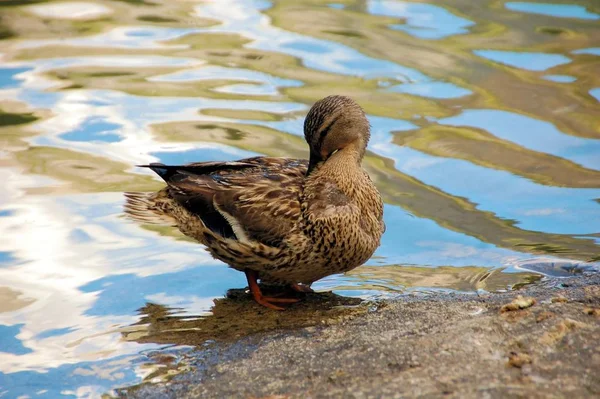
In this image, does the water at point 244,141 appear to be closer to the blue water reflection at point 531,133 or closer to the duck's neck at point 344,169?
the blue water reflection at point 531,133

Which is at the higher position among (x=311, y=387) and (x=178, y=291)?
(x=311, y=387)

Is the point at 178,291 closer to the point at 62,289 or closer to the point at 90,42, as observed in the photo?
the point at 62,289

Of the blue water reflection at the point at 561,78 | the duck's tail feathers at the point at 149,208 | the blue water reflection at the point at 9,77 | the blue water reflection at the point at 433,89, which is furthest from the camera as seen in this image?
the blue water reflection at the point at 561,78

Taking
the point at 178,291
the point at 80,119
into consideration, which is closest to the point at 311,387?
the point at 178,291

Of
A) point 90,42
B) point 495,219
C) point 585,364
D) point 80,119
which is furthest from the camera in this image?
point 90,42

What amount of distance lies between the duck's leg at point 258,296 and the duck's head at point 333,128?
826mm

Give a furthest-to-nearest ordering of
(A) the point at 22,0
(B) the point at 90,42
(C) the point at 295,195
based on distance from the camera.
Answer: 1. (A) the point at 22,0
2. (B) the point at 90,42
3. (C) the point at 295,195

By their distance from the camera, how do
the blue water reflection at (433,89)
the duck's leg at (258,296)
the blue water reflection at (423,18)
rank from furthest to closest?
the blue water reflection at (423,18), the blue water reflection at (433,89), the duck's leg at (258,296)

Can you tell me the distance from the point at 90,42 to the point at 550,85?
19.2 feet

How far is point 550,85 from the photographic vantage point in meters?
10.6

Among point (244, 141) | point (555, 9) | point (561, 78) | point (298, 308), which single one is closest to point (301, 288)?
point (298, 308)

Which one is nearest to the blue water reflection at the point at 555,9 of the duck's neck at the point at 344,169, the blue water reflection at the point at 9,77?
the blue water reflection at the point at 9,77

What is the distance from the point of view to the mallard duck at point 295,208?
6.01 metres

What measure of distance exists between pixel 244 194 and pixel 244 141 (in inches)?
119
